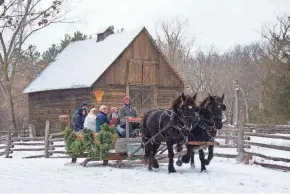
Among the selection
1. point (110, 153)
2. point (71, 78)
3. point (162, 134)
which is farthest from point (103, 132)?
point (71, 78)

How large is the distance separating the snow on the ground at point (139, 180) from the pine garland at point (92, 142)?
49 cm

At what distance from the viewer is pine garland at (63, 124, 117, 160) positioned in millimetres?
14102

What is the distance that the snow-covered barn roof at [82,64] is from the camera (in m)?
31.8

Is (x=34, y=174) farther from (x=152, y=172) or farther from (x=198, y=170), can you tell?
(x=198, y=170)

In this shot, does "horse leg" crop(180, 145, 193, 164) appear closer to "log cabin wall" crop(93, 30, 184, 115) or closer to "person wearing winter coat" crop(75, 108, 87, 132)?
"person wearing winter coat" crop(75, 108, 87, 132)

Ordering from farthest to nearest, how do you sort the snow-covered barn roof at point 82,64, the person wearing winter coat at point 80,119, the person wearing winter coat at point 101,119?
the snow-covered barn roof at point 82,64 → the person wearing winter coat at point 80,119 → the person wearing winter coat at point 101,119

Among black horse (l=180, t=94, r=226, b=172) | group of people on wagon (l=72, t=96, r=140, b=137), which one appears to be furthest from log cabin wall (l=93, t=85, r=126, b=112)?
black horse (l=180, t=94, r=226, b=172)

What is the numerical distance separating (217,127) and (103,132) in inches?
129

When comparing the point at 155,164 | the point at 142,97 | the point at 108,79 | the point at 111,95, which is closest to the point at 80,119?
the point at 155,164

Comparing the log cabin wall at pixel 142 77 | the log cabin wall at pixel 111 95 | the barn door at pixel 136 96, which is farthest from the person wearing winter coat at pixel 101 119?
the barn door at pixel 136 96

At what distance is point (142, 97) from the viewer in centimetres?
3406

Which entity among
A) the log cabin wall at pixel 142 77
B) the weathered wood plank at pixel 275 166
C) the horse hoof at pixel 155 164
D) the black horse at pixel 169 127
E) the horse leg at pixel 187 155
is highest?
the log cabin wall at pixel 142 77

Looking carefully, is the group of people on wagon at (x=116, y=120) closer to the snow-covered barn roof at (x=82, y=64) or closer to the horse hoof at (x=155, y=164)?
the horse hoof at (x=155, y=164)

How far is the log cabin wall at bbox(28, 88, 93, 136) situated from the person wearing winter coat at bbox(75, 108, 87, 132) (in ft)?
50.6
